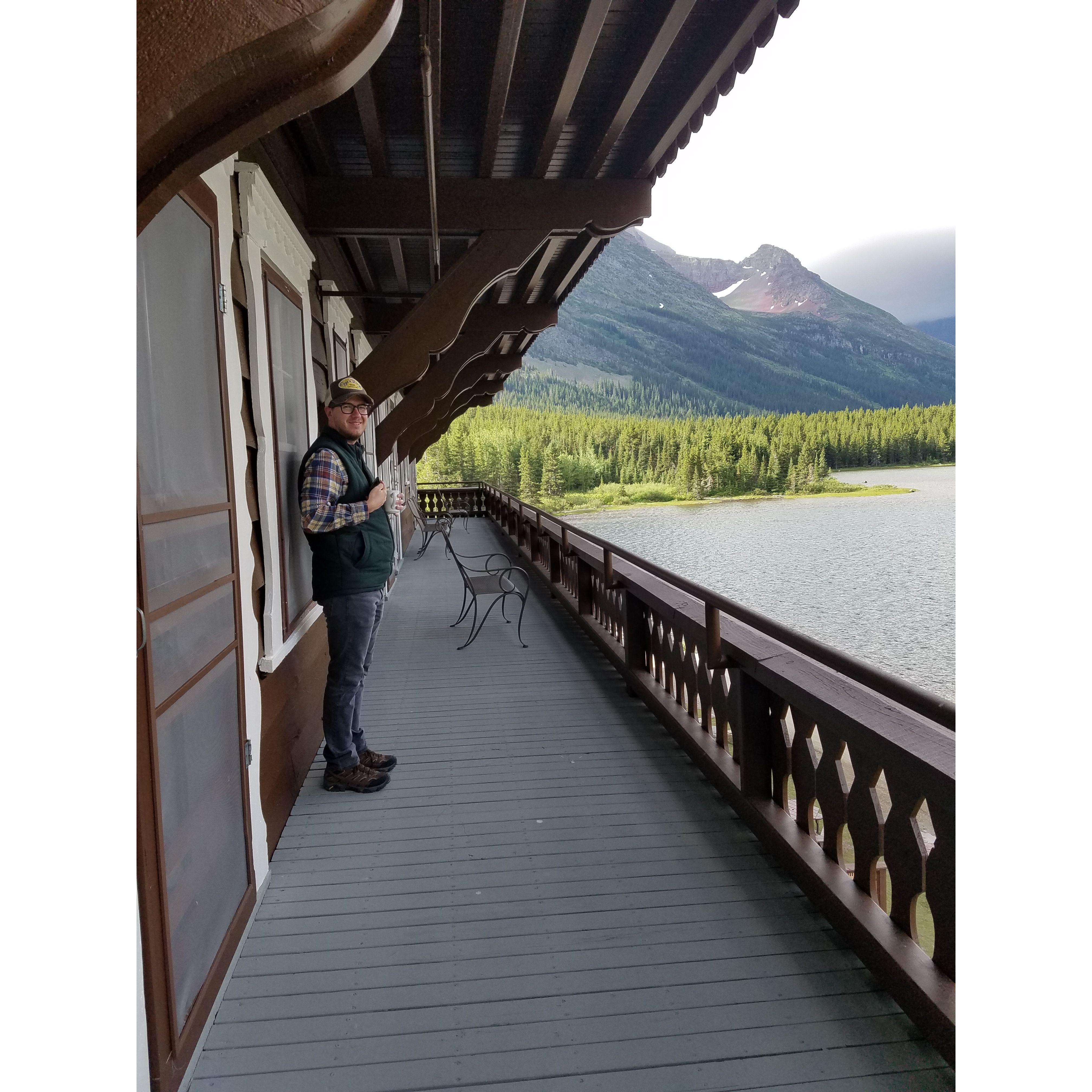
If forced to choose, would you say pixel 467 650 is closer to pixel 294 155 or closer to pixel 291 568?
pixel 291 568

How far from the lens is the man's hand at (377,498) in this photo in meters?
2.79

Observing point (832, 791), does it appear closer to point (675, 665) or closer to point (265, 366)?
point (675, 665)

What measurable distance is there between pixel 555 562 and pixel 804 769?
5376mm

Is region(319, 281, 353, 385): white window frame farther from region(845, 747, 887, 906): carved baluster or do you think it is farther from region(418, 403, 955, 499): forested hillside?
region(418, 403, 955, 499): forested hillside

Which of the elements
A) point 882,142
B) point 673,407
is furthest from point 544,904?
point 673,407

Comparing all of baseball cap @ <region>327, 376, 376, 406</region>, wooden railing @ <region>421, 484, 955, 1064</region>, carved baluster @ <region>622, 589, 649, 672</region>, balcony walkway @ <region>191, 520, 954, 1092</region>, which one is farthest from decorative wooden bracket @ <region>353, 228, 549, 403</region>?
balcony walkway @ <region>191, 520, 954, 1092</region>

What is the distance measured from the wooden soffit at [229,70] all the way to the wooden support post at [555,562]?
21.3ft

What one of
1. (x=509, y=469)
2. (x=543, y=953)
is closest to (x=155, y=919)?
(x=543, y=953)

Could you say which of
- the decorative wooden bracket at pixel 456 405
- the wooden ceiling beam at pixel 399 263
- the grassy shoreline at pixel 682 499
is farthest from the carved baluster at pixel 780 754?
the grassy shoreline at pixel 682 499

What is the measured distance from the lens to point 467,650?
212 inches

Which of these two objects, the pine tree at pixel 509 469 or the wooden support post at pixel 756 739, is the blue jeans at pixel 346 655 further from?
the pine tree at pixel 509 469

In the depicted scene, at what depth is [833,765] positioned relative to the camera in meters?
2.12

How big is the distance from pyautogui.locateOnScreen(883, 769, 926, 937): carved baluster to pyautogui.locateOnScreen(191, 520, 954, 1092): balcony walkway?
184 mm

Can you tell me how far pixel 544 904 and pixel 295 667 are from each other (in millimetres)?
1411
